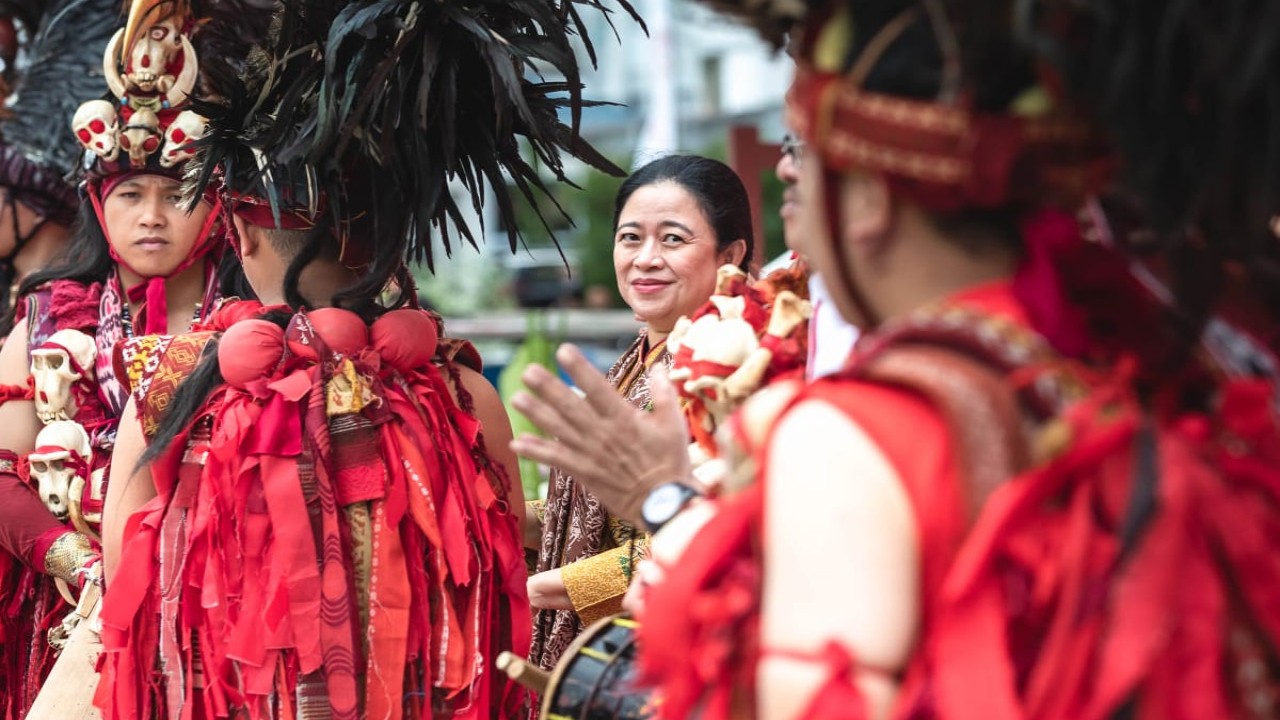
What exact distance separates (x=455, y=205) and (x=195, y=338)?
61 centimetres

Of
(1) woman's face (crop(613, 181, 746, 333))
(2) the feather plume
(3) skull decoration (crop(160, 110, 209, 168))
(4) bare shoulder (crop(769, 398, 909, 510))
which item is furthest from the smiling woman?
(2) the feather plume

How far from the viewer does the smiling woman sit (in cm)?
335

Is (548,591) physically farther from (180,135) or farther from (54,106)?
(54,106)

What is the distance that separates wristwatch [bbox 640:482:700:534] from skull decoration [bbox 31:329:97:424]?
244 centimetres

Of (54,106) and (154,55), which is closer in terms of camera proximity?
(154,55)

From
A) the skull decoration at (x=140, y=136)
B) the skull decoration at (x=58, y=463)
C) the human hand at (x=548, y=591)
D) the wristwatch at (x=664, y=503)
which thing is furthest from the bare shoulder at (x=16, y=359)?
the wristwatch at (x=664, y=503)

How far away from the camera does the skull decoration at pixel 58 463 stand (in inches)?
147

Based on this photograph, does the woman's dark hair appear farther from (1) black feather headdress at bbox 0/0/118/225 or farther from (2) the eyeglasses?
(1) black feather headdress at bbox 0/0/118/225

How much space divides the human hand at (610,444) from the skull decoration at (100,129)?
230 centimetres

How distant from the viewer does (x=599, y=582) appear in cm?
295

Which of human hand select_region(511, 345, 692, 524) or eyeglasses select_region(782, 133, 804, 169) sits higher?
eyeglasses select_region(782, 133, 804, 169)

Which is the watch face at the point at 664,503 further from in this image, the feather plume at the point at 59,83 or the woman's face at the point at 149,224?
the feather plume at the point at 59,83

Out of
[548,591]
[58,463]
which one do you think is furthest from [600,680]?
[58,463]

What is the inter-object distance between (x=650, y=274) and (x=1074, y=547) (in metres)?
2.27
